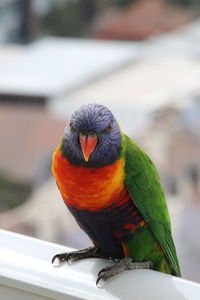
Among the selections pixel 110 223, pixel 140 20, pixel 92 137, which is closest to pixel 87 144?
Result: pixel 92 137

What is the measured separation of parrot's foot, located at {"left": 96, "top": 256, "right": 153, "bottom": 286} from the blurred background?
171cm

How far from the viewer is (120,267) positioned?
2.32 ft

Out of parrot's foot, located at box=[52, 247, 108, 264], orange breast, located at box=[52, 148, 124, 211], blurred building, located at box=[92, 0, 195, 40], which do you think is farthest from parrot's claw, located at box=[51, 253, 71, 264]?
blurred building, located at box=[92, 0, 195, 40]

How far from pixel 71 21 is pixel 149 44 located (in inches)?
108

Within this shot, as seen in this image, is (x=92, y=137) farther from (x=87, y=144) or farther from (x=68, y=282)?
(x=68, y=282)

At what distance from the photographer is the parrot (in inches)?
29.6

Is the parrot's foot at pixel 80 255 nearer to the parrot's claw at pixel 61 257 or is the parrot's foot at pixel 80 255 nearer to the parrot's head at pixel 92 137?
the parrot's claw at pixel 61 257

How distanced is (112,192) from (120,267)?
0.11 metres

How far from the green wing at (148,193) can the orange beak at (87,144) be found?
7cm

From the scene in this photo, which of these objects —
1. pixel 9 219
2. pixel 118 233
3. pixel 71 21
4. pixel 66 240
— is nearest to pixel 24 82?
pixel 9 219

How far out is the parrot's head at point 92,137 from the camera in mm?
741

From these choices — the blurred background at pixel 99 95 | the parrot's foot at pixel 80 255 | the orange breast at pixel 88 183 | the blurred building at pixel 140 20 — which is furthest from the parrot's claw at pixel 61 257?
the blurred building at pixel 140 20

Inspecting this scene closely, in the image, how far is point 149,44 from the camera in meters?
→ 7.41

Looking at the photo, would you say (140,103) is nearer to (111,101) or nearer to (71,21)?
(111,101)
